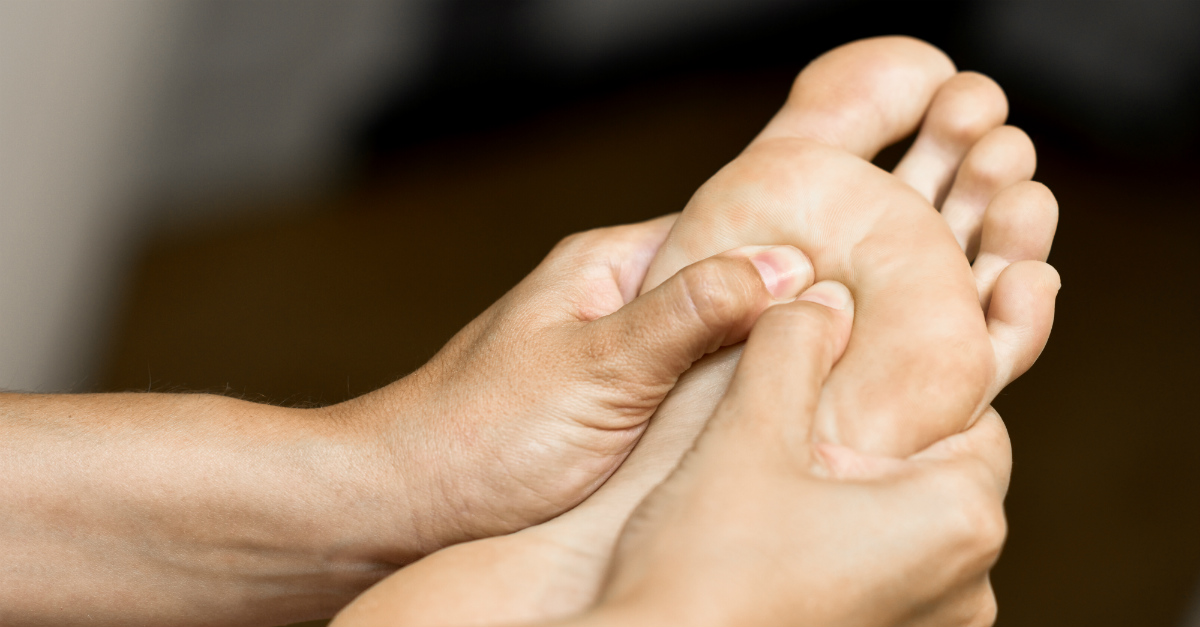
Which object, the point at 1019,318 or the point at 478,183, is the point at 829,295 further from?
the point at 478,183

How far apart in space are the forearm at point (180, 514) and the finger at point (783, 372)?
12.3 inches

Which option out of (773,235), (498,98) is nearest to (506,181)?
(498,98)

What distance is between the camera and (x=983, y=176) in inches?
28.0

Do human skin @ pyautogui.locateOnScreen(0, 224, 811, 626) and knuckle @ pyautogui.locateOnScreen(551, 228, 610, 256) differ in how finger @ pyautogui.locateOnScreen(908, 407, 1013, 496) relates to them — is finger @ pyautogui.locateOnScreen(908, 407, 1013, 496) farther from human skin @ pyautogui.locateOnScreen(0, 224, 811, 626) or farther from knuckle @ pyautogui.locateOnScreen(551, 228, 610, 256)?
knuckle @ pyautogui.locateOnScreen(551, 228, 610, 256)

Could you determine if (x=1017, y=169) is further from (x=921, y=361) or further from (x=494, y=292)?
(x=494, y=292)

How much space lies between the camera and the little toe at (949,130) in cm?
75

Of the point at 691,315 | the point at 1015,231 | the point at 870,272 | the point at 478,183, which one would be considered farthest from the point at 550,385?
the point at 478,183

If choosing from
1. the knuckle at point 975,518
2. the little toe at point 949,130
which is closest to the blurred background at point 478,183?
the little toe at point 949,130

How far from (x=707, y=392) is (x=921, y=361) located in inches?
5.7

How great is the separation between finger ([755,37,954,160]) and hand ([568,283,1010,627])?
0.26 m

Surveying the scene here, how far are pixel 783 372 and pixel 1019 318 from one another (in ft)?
0.64

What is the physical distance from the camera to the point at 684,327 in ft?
1.99

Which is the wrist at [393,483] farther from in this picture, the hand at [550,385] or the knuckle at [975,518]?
the knuckle at [975,518]

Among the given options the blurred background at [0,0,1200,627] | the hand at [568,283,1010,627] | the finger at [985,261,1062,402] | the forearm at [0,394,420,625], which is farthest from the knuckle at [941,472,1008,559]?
the blurred background at [0,0,1200,627]
